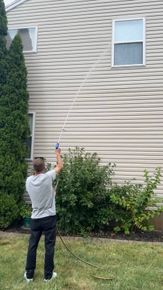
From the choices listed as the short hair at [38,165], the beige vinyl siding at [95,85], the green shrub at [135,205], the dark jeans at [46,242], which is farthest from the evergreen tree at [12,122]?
the short hair at [38,165]

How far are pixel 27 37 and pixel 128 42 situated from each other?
125 inches

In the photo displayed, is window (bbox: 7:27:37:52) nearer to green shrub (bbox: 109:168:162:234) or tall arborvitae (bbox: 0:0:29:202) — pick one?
tall arborvitae (bbox: 0:0:29:202)

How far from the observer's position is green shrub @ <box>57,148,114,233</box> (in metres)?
8.08

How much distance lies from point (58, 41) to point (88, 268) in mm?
6763

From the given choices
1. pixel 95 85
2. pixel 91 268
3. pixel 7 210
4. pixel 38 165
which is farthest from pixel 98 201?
pixel 38 165

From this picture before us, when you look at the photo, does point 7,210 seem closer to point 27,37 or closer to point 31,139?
point 31,139

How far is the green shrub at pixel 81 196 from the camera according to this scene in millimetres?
8078

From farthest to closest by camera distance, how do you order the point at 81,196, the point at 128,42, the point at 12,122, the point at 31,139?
the point at 31,139 → the point at 128,42 → the point at 12,122 → the point at 81,196

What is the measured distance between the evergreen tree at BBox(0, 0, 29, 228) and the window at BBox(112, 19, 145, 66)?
2.63 meters

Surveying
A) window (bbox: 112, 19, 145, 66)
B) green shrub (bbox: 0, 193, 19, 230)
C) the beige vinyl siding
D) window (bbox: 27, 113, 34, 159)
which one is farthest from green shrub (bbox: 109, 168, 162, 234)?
window (bbox: 112, 19, 145, 66)

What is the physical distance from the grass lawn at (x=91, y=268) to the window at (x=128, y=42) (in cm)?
484

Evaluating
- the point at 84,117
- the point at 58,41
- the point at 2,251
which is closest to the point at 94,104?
the point at 84,117

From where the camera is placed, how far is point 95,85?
380 inches

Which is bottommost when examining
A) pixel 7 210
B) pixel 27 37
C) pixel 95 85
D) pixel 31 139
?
pixel 7 210
